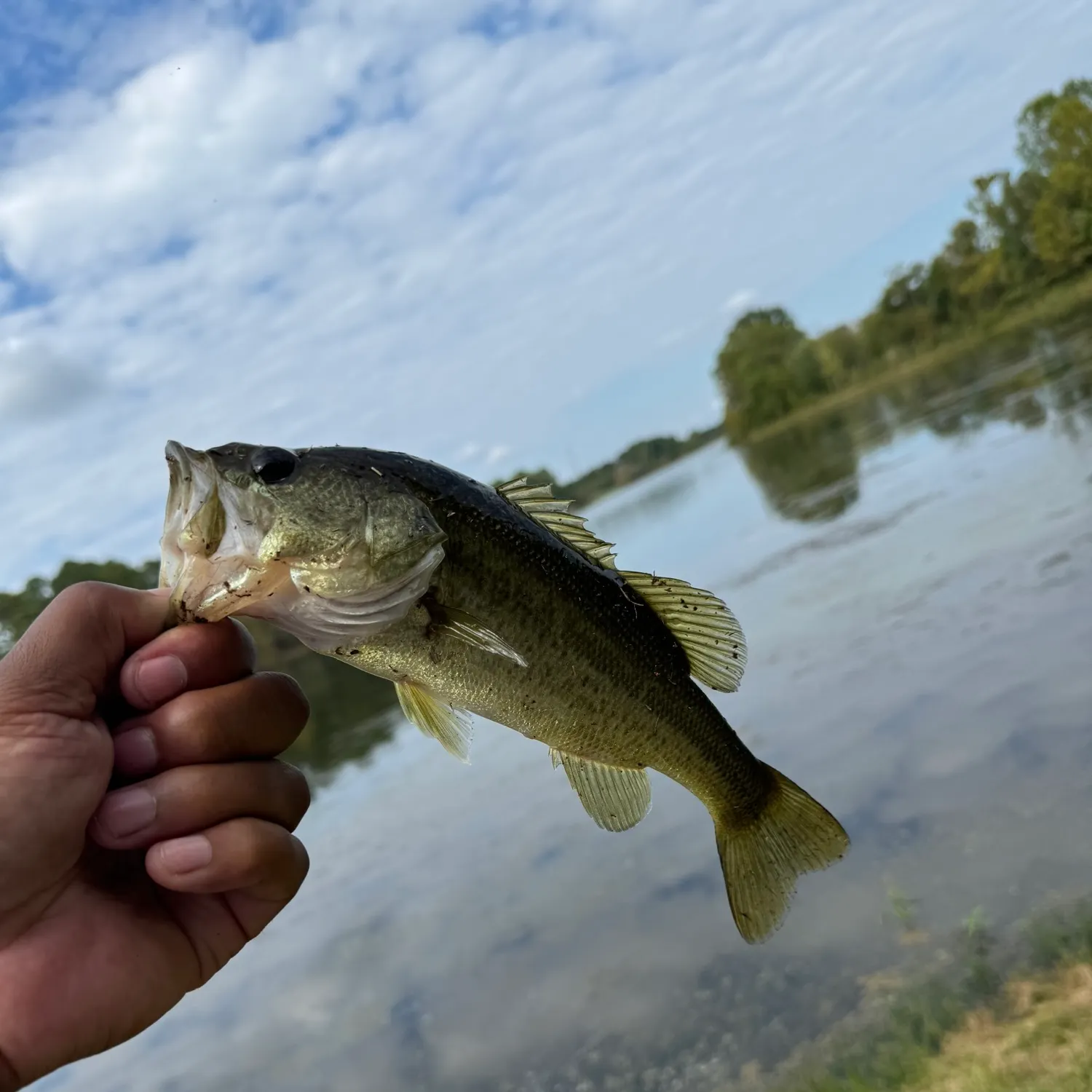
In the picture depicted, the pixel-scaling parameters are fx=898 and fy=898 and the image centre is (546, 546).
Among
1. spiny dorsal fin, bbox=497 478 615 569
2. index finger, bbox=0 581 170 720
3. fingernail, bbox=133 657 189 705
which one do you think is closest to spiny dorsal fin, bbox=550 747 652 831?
spiny dorsal fin, bbox=497 478 615 569

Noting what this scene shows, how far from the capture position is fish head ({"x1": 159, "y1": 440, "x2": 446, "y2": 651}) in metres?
2.37

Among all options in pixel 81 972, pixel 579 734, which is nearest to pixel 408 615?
pixel 579 734

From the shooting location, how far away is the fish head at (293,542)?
2369 millimetres

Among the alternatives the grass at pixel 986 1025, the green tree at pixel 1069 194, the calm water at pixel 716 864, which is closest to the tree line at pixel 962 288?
the green tree at pixel 1069 194

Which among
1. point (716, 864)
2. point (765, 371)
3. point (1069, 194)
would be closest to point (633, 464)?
point (765, 371)

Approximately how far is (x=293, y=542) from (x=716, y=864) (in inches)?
319

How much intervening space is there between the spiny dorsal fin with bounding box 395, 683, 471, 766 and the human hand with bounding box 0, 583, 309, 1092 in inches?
14.5

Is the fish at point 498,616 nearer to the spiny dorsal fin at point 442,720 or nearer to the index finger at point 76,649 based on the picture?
the spiny dorsal fin at point 442,720

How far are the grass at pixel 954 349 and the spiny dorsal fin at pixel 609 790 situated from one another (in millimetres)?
58112

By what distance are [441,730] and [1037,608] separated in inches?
412

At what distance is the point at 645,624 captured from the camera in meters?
3.03

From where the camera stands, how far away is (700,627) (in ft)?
10.2

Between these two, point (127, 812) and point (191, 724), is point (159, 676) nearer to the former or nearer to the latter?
point (191, 724)

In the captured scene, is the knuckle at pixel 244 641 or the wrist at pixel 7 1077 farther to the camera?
the knuckle at pixel 244 641
